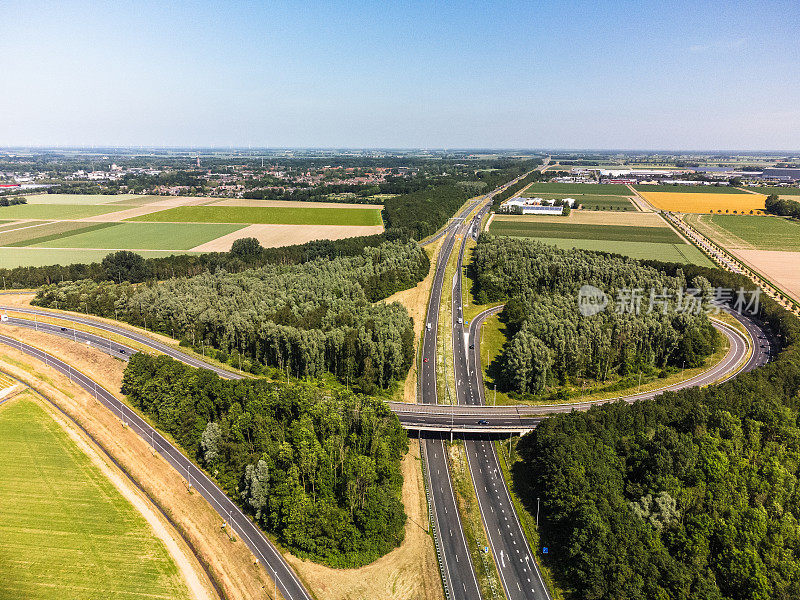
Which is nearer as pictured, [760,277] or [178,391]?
[178,391]

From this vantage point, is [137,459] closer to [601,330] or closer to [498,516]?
[498,516]

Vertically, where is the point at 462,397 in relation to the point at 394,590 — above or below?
above

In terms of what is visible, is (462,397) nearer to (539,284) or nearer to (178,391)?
(178,391)

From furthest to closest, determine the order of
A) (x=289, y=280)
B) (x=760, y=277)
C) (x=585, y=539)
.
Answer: (x=760, y=277)
(x=289, y=280)
(x=585, y=539)

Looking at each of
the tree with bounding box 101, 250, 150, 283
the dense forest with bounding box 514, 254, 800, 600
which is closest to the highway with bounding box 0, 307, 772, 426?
the dense forest with bounding box 514, 254, 800, 600

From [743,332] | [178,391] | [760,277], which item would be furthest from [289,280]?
[760,277]

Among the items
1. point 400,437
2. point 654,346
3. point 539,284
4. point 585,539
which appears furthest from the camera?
point 539,284

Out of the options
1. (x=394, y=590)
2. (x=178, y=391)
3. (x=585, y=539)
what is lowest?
(x=394, y=590)

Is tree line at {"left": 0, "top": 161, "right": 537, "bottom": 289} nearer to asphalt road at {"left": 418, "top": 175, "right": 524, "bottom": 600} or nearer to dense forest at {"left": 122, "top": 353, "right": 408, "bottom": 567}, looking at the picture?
asphalt road at {"left": 418, "top": 175, "right": 524, "bottom": 600}


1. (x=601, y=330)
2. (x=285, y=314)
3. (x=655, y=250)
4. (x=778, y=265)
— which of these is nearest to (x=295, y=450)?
(x=285, y=314)
